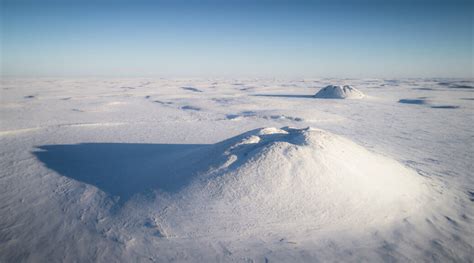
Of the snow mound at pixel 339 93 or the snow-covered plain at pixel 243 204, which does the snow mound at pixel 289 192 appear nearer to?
the snow-covered plain at pixel 243 204

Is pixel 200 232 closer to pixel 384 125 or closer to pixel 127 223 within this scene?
pixel 127 223

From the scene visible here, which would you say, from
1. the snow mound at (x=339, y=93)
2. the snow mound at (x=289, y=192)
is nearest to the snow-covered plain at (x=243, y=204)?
the snow mound at (x=289, y=192)

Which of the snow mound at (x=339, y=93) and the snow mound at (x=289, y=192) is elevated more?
the snow mound at (x=339, y=93)

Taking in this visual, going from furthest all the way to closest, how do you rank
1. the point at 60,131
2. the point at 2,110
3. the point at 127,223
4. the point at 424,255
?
the point at 2,110 < the point at 60,131 < the point at 127,223 < the point at 424,255

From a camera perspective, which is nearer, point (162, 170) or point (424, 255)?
point (424, 255)

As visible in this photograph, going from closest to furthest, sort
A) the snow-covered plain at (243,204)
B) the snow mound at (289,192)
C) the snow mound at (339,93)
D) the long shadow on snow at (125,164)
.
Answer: the snow-covered plain at (243,204), the snow mound at (289,192), the long shadow on snow at (125,164), the snow mound at (339,93)

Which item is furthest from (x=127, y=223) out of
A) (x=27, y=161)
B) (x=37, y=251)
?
(x=27, y=161)

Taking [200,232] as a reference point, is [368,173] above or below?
above

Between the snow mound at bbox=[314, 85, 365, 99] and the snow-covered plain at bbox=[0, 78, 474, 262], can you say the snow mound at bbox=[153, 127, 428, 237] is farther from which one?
the snow mound at bbox=[314, 85, 365, 99]
